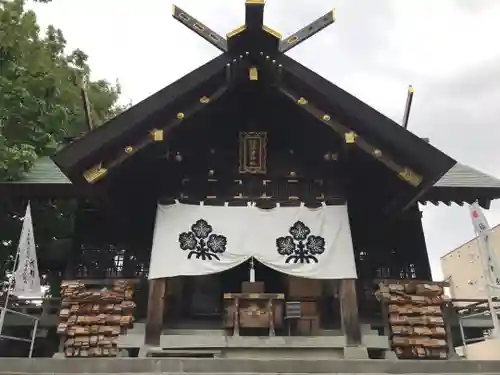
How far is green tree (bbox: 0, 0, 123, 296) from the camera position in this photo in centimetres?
1034

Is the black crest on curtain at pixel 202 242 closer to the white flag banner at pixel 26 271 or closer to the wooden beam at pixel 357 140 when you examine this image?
the white flag banner at pixel 26 271

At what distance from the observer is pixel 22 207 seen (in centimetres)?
1047

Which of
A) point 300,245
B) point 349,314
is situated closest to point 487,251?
point 349,314

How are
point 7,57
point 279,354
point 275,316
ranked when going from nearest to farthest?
point 279,354
point 275,316
point 7,57

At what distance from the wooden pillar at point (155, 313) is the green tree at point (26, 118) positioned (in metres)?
4.02

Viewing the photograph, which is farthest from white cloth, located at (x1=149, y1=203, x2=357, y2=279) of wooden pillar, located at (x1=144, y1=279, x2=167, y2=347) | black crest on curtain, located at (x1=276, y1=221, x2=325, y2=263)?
wooden pillar, located at (x1=144, y1=279, x2=167, y2=347)

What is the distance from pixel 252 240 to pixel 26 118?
693 centimetres

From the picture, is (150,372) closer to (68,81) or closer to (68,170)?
(68,170)

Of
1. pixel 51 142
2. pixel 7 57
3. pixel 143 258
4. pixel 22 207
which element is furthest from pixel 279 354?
pixel 7 57

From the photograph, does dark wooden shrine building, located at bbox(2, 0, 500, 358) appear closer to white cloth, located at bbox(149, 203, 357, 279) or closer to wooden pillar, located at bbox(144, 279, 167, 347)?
wooden pillar, located at bbox(144, 279, 167, 347)

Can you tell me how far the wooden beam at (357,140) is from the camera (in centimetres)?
821

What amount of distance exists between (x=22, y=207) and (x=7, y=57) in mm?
3856

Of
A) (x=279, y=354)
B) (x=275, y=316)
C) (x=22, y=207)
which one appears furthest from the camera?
(x=22, y=207)

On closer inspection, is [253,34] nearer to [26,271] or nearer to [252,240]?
[252,240]
